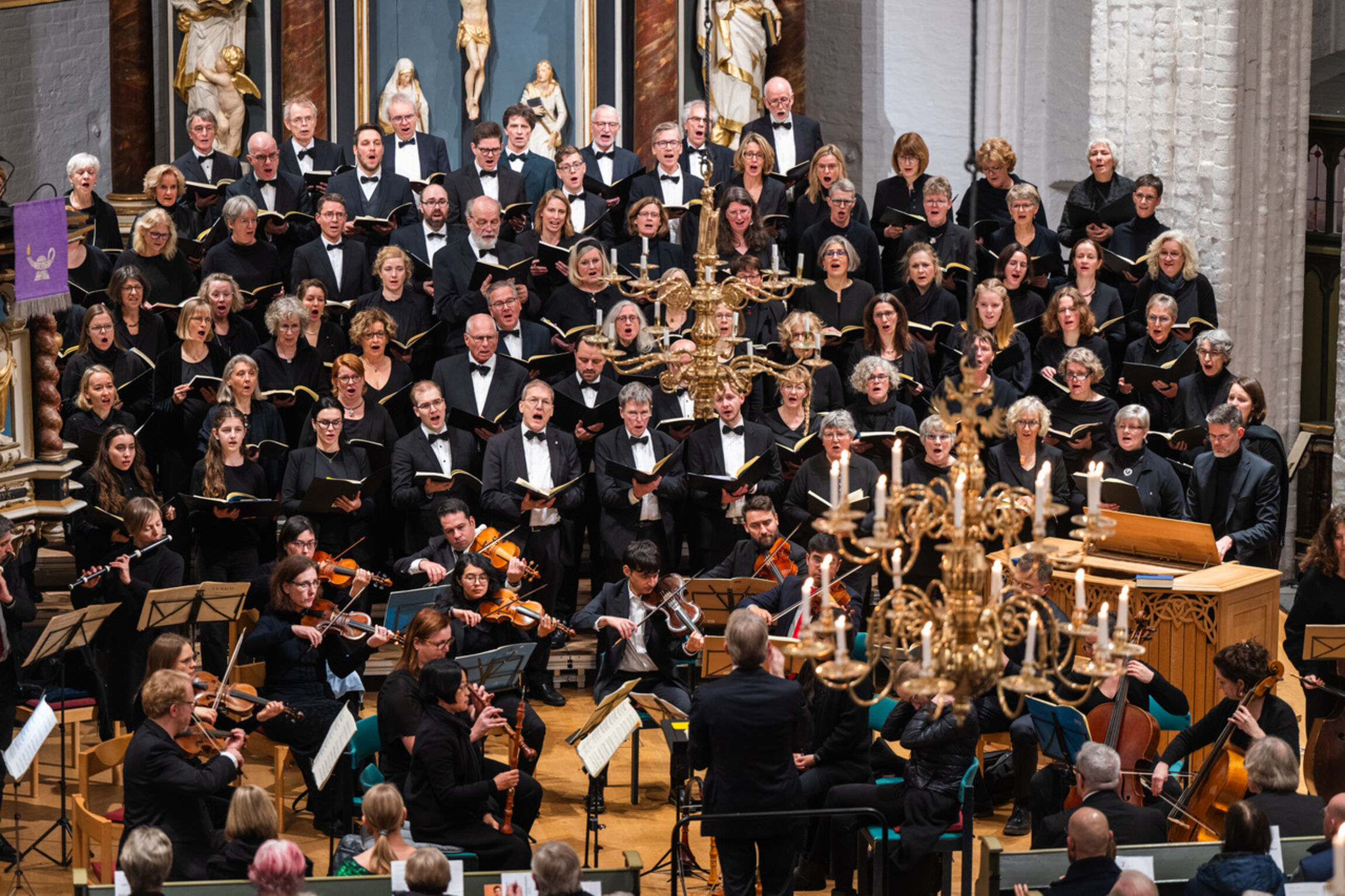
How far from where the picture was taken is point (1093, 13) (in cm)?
1220

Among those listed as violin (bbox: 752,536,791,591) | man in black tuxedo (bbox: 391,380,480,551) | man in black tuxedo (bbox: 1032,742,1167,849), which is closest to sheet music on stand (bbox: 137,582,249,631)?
man in black tuxedo (bbox: 391,380,480,551)

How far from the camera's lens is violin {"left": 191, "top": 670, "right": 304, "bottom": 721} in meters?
7.37

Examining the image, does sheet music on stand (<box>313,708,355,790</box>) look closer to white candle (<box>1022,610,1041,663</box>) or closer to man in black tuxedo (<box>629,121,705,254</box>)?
white candle (<box>1022,610,1041,663</box>)

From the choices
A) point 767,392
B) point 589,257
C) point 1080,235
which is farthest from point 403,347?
point 1080,235

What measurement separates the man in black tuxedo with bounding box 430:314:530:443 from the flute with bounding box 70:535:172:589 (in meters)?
1.69

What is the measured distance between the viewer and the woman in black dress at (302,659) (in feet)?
25.8

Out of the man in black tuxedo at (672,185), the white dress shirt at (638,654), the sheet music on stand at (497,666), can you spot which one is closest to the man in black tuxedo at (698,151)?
the man in black tuxedo at (672,185)

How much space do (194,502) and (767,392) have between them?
3.04m

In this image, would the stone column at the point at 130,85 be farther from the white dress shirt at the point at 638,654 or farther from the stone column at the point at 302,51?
the white dress shirt at the point at 638,654

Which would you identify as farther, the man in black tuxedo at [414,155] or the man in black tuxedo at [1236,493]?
the man in black tuxedo at [414,155]

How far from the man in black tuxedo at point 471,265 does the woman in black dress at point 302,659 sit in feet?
7.62

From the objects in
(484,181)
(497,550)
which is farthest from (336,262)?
(497,550)

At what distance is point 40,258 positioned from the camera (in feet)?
28.8

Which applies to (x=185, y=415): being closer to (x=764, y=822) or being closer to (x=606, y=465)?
A: (x=606, y=465)
